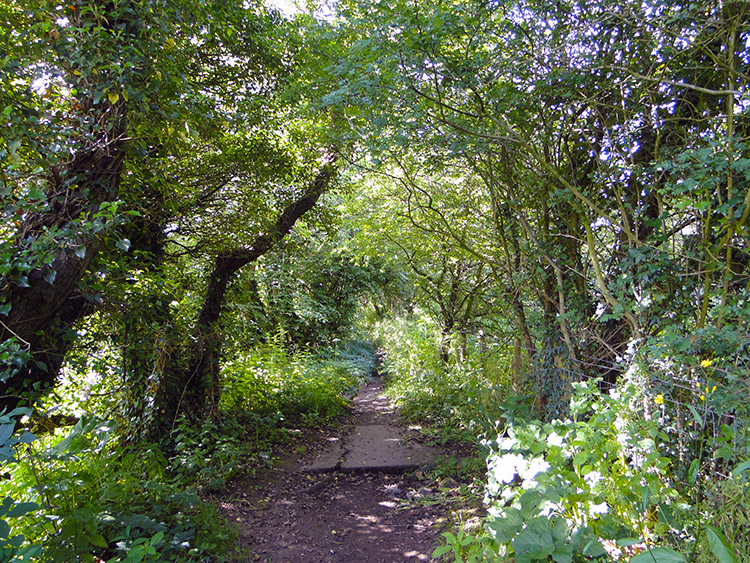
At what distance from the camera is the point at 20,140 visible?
254 cm

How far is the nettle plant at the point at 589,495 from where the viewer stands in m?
1.91

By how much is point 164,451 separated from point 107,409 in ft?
2.41

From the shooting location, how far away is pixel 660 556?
4.40 feet

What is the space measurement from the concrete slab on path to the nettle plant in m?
2.75

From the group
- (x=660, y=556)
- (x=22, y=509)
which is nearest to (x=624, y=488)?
(x=660, y=556)

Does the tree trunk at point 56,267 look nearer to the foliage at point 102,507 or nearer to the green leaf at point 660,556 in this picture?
the foliage at point 102,507

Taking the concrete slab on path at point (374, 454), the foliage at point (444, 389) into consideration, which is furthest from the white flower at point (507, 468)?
the concrete slab on path at point (374, 454)

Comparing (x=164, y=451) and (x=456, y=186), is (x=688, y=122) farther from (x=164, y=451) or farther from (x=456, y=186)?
(x=164, y=451)

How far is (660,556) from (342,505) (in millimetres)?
3616

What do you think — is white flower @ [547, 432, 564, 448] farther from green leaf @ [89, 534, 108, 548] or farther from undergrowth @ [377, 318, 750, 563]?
green leaf @ [89, 534, 108, 548]

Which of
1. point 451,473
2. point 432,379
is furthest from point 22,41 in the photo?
point 432,379

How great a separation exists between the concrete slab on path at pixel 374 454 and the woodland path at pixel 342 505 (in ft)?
0.04

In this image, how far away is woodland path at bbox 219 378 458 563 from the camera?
3557mm

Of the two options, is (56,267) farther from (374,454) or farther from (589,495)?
(374,454)
